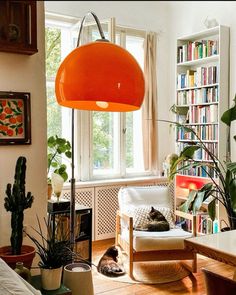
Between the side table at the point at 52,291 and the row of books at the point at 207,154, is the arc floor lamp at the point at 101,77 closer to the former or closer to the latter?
the side table at the point at 52,291

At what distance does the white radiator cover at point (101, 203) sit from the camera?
14.5 feet

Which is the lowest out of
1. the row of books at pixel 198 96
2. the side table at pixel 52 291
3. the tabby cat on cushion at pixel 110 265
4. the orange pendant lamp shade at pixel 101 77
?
the tabby cat on cushion at pixel 110 265

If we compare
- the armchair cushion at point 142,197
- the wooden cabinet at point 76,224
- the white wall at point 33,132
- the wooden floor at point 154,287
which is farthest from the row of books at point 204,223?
the white wall at point 33,132

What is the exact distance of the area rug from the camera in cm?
334

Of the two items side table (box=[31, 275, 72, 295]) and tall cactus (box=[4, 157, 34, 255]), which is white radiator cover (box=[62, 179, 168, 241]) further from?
side table (box=[31, 275, 72, 295])

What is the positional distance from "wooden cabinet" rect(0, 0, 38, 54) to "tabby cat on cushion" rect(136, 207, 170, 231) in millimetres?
2000

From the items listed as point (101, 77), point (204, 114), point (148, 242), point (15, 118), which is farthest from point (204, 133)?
point (101, 77)

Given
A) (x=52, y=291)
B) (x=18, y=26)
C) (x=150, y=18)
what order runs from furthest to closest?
1. (x=150, y=18)
2. (x=18, y=26)
3. (x=52, y=291)

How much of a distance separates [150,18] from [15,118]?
10.3ft

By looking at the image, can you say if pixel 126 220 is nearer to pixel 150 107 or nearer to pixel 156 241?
pixel 156 241

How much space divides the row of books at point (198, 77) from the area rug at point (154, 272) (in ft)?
7.12

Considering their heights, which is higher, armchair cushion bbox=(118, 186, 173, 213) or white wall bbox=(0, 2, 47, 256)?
white wall bbox=(0, 2, 47, 256)

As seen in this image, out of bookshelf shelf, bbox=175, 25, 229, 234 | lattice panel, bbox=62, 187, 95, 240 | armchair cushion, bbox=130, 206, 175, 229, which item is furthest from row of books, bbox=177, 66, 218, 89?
lattice panel, bbox=62, 187, 95, 240

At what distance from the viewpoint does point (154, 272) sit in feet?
11.6
